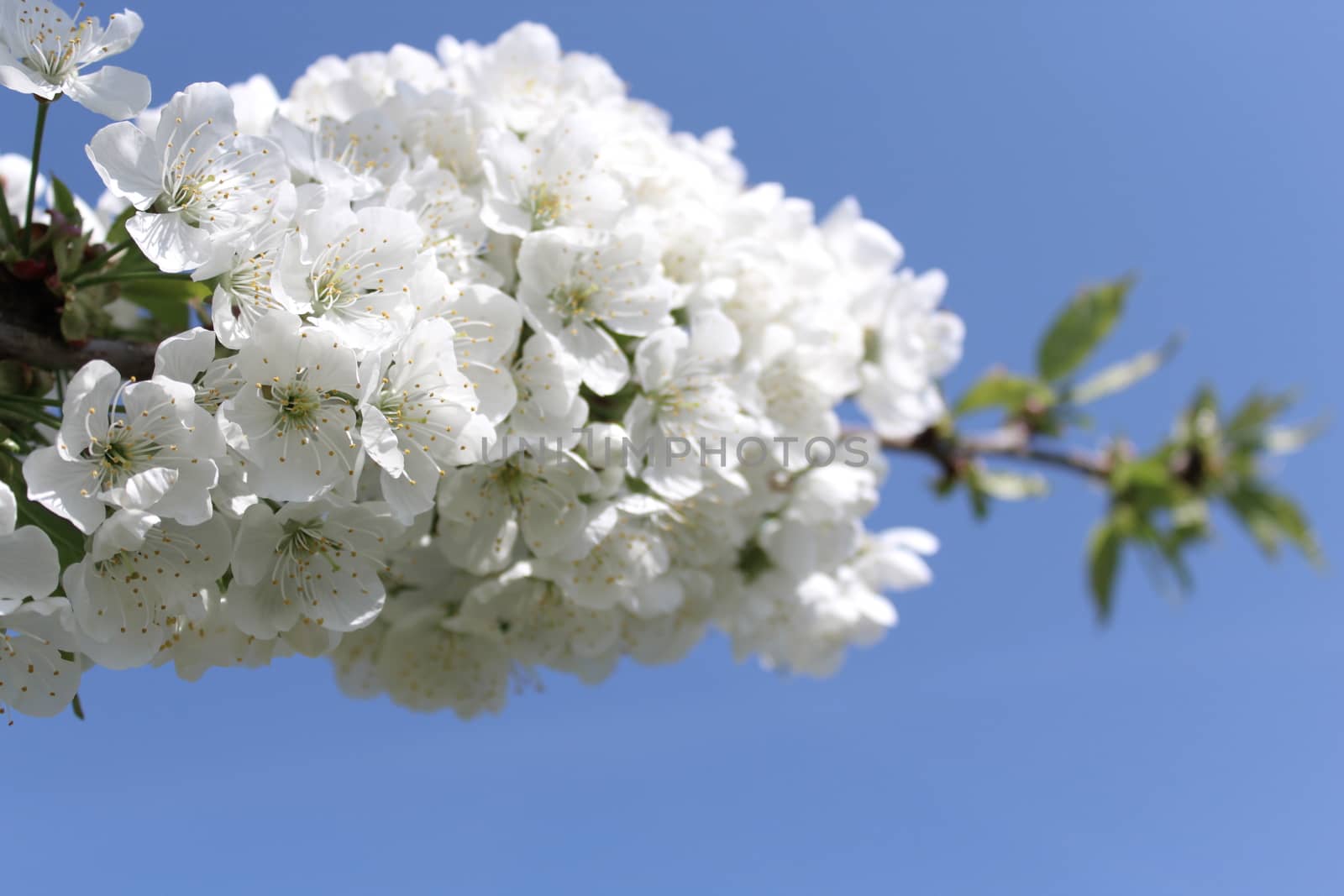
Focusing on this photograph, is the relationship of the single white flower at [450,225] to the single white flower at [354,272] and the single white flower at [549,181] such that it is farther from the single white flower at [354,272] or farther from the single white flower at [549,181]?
the single white flower at [354,272]

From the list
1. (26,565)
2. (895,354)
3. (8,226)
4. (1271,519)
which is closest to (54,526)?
(26,565)

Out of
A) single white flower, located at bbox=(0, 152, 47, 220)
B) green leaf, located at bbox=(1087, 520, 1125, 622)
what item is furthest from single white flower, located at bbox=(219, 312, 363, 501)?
green leaf, located at bbox=(1087, 520, 1125, 622)

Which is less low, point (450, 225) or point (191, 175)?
point (450, 225)

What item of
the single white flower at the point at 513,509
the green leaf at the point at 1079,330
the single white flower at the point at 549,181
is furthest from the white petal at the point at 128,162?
the green leaf at the point at 1079,330

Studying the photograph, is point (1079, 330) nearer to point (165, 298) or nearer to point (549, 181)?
point (549, 181)

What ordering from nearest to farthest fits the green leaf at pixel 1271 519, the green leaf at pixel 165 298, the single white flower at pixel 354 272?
the single white flower at pixel 354 272, the green leaf at pixel 165 298, the green leaf at pixel 1271 519

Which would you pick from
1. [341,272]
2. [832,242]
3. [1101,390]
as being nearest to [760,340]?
[832,242]
